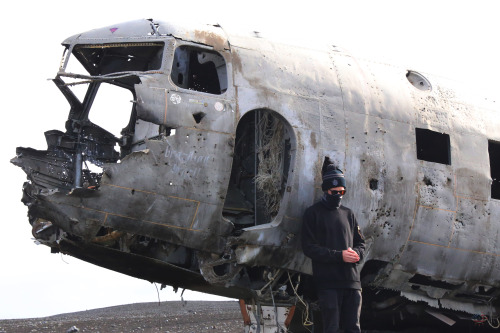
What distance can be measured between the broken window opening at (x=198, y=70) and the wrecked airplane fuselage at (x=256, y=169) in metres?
0.02

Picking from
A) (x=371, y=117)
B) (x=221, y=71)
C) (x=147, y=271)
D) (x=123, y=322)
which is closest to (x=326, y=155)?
(x=371, y=117)

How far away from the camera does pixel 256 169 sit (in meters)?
8.64

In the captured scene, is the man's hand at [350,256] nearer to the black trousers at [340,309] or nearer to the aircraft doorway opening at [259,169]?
the black trousers at [340,309]

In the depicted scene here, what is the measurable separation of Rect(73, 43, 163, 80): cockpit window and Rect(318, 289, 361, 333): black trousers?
3.27m

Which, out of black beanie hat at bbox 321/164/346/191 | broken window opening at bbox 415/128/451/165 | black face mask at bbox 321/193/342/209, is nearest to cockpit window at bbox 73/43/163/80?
black beanie hat at bbox 321/164/346/191

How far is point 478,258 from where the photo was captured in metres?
9.14

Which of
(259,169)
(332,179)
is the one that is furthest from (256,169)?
(332,179)

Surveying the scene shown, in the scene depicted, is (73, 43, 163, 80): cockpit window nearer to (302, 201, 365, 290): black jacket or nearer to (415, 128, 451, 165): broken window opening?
(302, 201, 365, 290): black jacket

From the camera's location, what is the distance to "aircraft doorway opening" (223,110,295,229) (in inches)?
330

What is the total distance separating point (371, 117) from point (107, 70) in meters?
3.36

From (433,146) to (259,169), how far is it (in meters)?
2.46

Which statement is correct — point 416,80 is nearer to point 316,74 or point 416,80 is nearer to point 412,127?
point 412,127

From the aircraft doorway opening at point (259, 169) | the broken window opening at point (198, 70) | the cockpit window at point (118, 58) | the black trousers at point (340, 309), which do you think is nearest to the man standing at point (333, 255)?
the black trousers at point (340, 309)

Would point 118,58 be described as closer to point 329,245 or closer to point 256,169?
point 256,169
